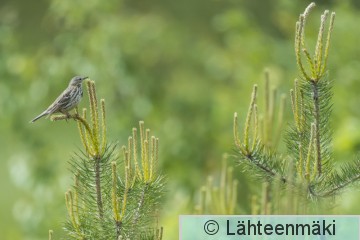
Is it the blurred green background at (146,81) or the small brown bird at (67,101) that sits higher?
the blurred green background at (146,81)

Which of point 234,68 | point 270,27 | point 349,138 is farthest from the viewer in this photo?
point 270,27

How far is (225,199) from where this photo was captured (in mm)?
1393

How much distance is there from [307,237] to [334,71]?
2.42m

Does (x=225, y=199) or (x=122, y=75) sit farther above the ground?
(x=122, y=75)

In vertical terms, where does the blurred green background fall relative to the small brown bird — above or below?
above

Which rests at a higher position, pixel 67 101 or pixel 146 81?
pixel 146 81

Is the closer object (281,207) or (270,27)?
(281,207)

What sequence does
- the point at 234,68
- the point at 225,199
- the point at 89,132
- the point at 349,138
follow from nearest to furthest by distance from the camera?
the point at 89,132 < the point at 225,199 < the point at 349,138 < the point at 234,68

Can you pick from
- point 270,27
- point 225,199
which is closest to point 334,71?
point 270,27

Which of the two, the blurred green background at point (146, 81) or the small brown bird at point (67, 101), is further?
the blurred green background at point (146, 81)

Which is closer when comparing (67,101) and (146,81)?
(67,101)

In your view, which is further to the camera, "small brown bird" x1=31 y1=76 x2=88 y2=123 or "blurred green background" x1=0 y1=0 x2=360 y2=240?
"blurred green background" x1=0 y1=0 x2=360 y2=240

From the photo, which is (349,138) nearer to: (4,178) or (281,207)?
(281,207)

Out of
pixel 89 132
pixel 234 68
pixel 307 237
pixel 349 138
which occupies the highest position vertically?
pixel 234 68
